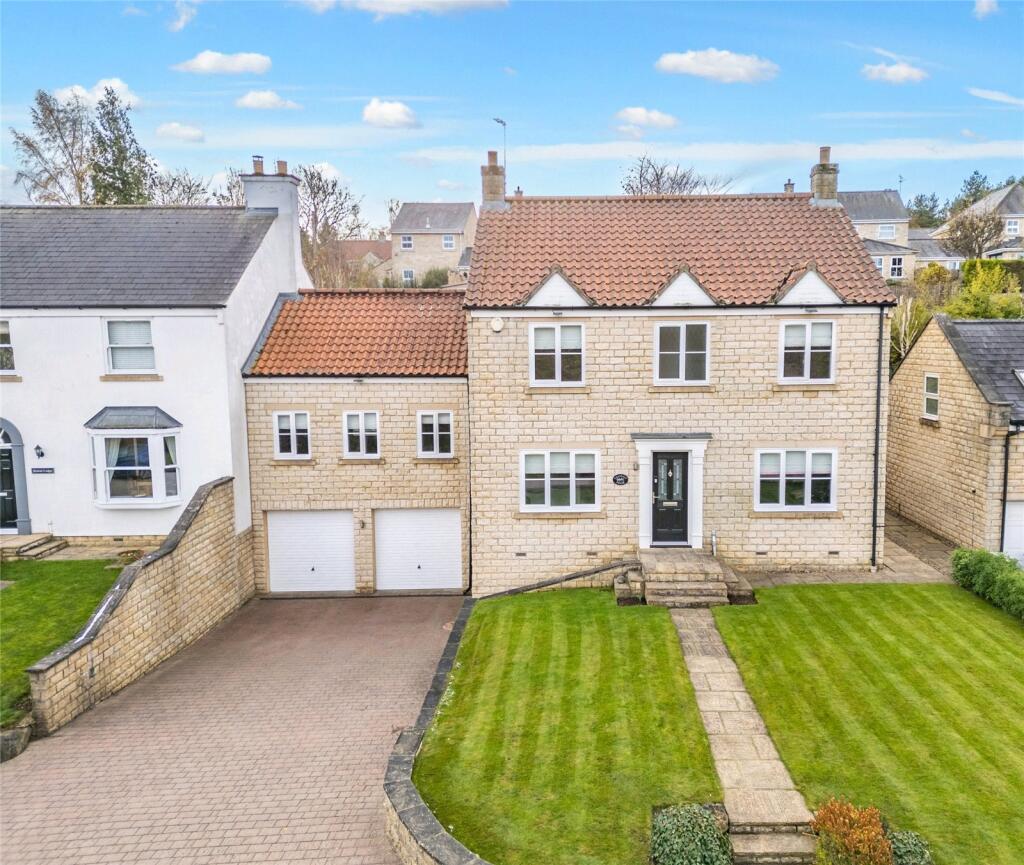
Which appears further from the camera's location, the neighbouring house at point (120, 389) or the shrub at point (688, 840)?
the neighbouring house at point (120, 389)

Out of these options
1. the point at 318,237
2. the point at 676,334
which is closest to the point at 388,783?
the point at 676,334

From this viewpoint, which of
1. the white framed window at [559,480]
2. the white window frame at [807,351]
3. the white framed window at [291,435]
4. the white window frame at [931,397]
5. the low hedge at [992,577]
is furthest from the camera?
the white window frame at [931,397]

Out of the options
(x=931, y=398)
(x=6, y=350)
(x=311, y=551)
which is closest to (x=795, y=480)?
(x=931, y=398)

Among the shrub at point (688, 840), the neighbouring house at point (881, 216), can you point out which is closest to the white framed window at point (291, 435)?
the shrub at point (688, 840)

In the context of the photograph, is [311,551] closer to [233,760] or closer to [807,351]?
[233,760]

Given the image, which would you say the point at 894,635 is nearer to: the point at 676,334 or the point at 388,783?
the point at 676,334

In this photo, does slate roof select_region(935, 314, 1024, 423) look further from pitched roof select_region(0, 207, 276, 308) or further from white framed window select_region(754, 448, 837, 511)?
pitched roof select_region(0, 207, 276, 308)

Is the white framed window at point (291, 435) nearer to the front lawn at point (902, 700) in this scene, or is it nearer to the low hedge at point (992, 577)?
the front lawn at point (902, 700)
